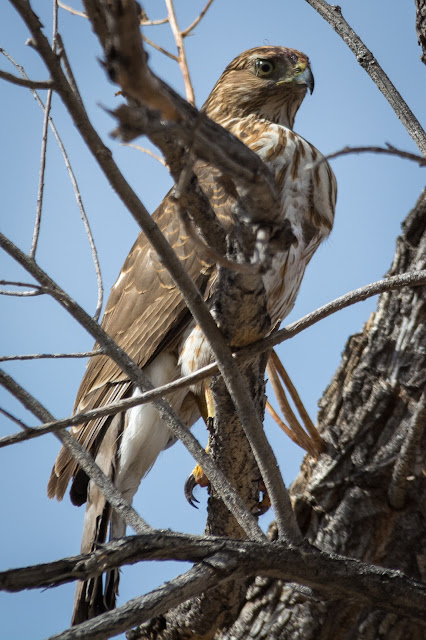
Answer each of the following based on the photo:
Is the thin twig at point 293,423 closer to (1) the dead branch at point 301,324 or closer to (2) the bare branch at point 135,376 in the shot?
(2) the bare branch at point 135,376

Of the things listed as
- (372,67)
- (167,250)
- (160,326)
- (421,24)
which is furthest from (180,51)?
(167,250)

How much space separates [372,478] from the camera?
8.95 ft

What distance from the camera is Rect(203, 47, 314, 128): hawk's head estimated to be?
3.79m

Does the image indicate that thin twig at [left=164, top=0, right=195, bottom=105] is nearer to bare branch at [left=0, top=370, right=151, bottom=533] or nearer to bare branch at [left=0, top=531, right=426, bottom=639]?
bare branch at [left=0, top=370, right=151, bottom=533]

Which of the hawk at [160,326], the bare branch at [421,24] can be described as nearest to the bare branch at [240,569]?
the hawk at [160,326]

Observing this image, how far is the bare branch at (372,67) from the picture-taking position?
7.50 feet

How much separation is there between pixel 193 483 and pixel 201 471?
15cm

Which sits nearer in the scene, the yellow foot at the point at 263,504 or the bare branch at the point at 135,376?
the bare branch at the point at 135,376

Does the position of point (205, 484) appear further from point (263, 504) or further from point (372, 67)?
point (372, 67)

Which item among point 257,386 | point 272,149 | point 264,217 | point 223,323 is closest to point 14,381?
point 223,323

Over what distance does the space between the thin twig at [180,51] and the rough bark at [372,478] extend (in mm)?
915

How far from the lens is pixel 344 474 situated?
2777 mm

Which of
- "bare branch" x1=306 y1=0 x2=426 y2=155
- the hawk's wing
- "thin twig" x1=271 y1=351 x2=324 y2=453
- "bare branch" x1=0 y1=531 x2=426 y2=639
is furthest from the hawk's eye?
"bare branch" x1=0 y1=531 x2=426 y2=639

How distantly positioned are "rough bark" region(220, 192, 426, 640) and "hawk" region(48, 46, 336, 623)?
19.2 inches
